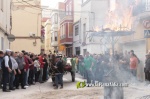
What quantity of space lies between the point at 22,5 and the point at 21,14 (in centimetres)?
82

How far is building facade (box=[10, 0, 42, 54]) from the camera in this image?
81.8ft

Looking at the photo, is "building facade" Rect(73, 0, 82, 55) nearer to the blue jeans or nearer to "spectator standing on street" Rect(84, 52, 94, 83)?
"spectator standing on street" Rect(84, 52, 94, 83)

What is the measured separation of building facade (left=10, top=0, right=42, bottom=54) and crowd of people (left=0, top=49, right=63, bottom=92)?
11.5 metres

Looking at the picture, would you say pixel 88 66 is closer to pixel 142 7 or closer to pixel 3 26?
pixel 142 7

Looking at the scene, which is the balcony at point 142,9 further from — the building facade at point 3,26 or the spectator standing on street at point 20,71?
the building facade at point 3,26

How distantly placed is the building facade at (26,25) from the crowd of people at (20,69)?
37.9 ft

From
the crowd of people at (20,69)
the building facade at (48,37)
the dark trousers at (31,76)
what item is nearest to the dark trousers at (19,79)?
the crowd of people at (20,69)

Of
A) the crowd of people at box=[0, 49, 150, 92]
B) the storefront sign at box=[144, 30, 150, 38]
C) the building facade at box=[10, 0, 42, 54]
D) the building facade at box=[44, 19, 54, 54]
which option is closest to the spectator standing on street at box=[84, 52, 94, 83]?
the crowd of people at box=[0, 49, 150, 92]

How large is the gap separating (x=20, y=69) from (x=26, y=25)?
46.4ft

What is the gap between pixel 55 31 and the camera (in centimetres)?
4756

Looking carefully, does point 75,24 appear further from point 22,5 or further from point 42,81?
point 42,81

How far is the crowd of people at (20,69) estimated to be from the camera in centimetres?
1030

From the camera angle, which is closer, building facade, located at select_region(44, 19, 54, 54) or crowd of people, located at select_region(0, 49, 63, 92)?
crowd of people, located at select_region(0, 49, 63, 92)

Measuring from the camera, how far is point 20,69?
1131cm
